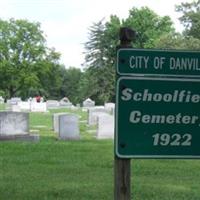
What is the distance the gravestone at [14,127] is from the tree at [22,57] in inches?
2801

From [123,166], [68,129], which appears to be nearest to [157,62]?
[123,166]

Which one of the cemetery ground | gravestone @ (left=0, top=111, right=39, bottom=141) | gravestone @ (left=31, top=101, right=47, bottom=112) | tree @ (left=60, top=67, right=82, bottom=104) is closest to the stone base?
gravestone @ (left=0, top=111, right=39, bottom=141)

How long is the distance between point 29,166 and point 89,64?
76050mm

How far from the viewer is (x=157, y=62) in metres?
4.21

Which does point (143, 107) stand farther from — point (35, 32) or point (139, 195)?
point (35, 32)

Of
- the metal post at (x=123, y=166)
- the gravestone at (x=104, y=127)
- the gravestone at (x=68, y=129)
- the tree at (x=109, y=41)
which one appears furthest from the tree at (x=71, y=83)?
the metal post at (x=123, y=166)

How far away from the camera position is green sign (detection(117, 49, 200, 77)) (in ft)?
13.7

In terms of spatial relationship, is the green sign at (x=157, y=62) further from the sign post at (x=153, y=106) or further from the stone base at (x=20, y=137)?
the stone base at (x=20, y=137)

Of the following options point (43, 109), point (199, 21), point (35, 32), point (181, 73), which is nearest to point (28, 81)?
point (35, 32)

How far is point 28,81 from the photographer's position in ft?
293

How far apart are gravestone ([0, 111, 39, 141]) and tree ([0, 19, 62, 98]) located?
7114 cm

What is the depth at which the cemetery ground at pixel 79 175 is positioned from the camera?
8477 mm

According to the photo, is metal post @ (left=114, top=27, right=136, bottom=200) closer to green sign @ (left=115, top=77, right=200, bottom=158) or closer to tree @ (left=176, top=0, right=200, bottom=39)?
green sign @ (left=115, top=77, right=200, bottom=158)

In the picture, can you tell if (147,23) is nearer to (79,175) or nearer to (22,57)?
(22,57)
